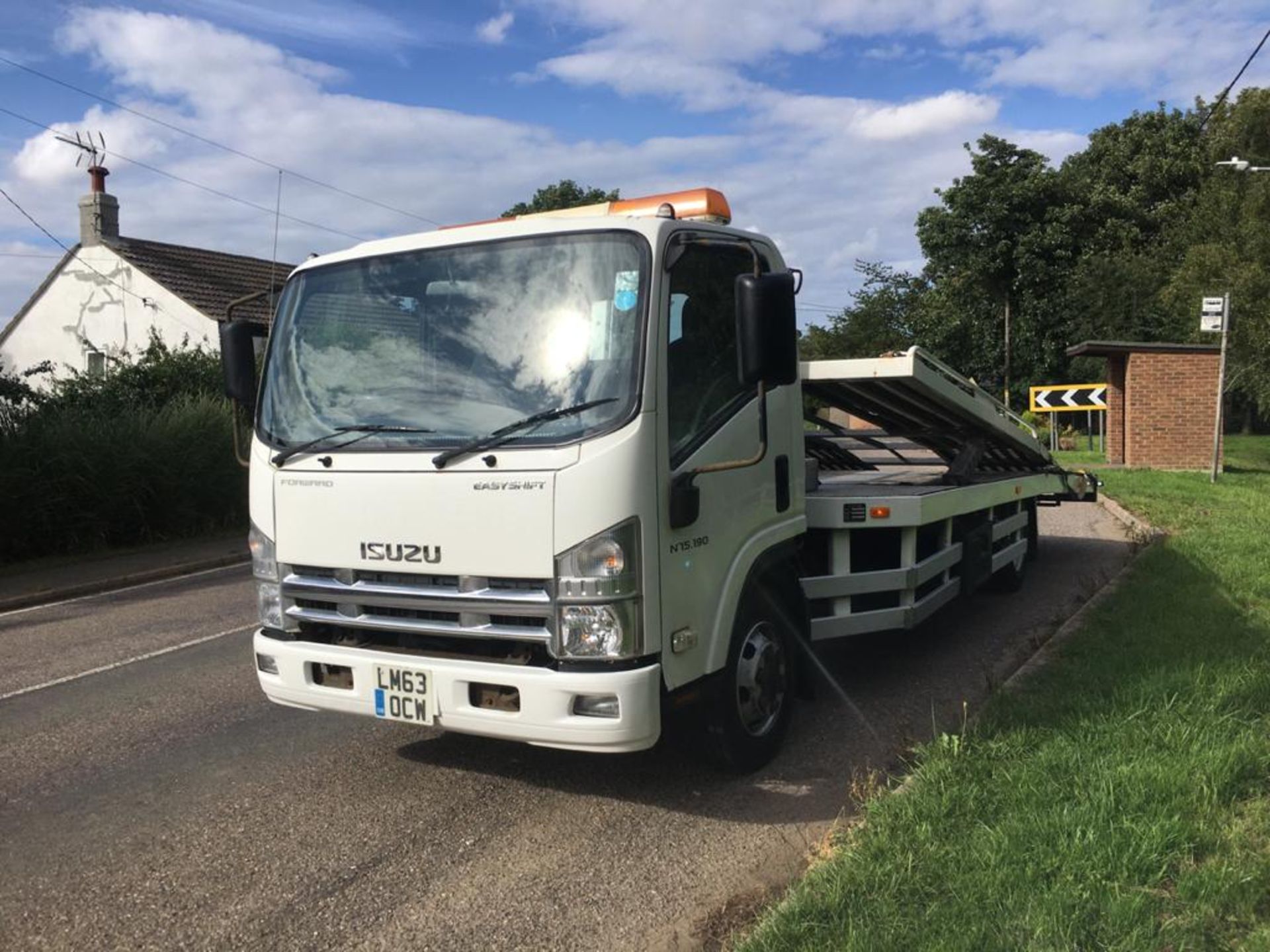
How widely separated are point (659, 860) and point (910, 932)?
1.17m

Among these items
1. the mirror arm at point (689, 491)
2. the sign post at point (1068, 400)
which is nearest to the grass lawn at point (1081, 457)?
the sign post at point (1068, 400)

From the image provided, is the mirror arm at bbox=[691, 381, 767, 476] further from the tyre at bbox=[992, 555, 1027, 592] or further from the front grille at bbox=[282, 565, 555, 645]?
the tyre at bbox=[992, 555, 1027, 592]

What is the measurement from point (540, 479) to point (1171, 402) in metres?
19.4

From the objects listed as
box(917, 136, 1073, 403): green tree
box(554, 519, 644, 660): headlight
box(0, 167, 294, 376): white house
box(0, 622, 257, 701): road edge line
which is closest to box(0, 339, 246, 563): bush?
box(0, 622, 257, 701): road edge line

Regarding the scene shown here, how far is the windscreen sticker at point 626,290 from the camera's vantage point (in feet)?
13.0

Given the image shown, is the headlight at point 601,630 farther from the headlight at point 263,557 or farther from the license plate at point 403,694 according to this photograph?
the headlight at point 263,557

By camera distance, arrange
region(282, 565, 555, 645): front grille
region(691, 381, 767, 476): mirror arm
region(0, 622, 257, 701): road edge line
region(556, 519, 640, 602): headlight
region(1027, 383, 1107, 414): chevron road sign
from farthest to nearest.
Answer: region(1027, 383, 1107, 414): chevron road sign → region(0, 622, 257, 701): road edge line → region(691, 381, 767, 476): mirror arm → region(282, 565, 555, 645): front grille → region(556, 519, 640, 602): headlight

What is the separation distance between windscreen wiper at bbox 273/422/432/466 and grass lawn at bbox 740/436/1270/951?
2327 millimetres

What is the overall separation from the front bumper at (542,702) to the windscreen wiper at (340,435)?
888 millimetres

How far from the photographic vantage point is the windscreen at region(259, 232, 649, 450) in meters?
3.96

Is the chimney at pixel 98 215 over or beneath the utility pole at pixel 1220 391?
over

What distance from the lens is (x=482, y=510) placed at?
3.88 metres

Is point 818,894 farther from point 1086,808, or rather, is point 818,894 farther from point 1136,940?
point 1086,808

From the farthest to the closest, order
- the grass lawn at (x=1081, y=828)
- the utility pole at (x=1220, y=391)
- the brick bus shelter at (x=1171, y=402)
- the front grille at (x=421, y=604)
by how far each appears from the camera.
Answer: the brick bus shelter at (x=1171, y=402) < the utility pole at (x=1220, y=391) < the front grille at (x=421, y=604) < the grass lawn at (x=1081, y=828)
